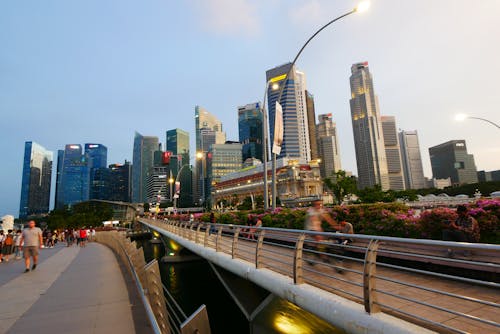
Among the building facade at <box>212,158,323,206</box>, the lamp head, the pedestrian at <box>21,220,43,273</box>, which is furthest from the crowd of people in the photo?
the building facade at <box>212,158,323,206</box>

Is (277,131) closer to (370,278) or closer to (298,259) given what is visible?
(298,259)

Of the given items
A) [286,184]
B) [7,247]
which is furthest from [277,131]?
[286,184]

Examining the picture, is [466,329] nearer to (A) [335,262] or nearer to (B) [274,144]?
(A) [335,262]

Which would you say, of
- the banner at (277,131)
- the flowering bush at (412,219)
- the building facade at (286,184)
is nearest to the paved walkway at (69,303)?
the flowering bush at (412,219)

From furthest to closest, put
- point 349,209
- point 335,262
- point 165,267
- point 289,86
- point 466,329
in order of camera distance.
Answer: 1. point 289,86
2. point 165,267
3. point 349,209
4. point 335,262
5. point 466,329

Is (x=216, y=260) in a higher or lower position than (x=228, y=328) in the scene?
higher

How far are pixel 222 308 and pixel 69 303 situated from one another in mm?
8331

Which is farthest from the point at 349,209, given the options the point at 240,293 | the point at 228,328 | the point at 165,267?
the point at 165,267

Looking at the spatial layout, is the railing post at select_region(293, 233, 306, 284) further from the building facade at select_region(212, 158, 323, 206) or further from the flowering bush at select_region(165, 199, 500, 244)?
the building facade at select_region(212, 158, 323, 206)

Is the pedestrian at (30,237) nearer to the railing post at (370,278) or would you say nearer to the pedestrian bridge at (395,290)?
the pedestrian bridge at (395,290)

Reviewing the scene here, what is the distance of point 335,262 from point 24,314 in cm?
818

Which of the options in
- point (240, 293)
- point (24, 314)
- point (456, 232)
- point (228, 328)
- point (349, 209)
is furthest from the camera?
point (349, 209)

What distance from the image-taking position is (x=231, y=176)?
176500 mm

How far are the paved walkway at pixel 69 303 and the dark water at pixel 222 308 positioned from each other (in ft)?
11.0
